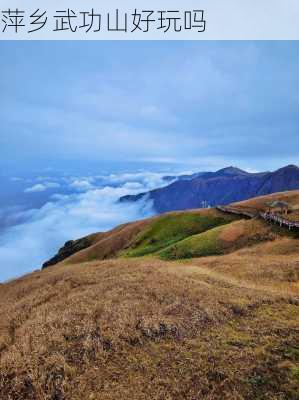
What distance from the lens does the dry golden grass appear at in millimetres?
14398

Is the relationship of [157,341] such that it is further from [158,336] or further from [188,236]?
[188,236]

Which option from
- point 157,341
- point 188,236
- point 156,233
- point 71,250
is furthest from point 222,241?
point 71,250

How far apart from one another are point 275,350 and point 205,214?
6541cm

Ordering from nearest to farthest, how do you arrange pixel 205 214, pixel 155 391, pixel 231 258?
pixel 155 391, pixel 231 258, pixel 205 214

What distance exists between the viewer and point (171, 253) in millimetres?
52031

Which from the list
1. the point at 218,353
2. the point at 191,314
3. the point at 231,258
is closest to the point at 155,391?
the point at 218,353

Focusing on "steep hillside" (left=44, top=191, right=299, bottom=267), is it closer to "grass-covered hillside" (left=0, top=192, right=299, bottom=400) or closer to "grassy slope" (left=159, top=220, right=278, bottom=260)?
"grassy slope" (left=159, top=220, right=278, bottom=260)

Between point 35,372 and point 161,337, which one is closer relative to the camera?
point 35,372

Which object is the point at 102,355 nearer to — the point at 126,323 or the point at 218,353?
the point at 126,323

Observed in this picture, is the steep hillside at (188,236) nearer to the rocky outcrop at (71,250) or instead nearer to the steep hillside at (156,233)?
the steep hillside at (156,233)

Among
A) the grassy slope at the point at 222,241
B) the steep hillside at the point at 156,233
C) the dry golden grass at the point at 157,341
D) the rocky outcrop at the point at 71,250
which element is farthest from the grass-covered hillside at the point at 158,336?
the rocky outcrop at the point at 71,250

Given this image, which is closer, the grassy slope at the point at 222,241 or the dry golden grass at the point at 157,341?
the dry golden grass at the point at 157,341

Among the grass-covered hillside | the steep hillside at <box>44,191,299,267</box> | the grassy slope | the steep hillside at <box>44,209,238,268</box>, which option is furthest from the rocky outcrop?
the grass-covered hillside

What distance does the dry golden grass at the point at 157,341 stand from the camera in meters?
14.4
